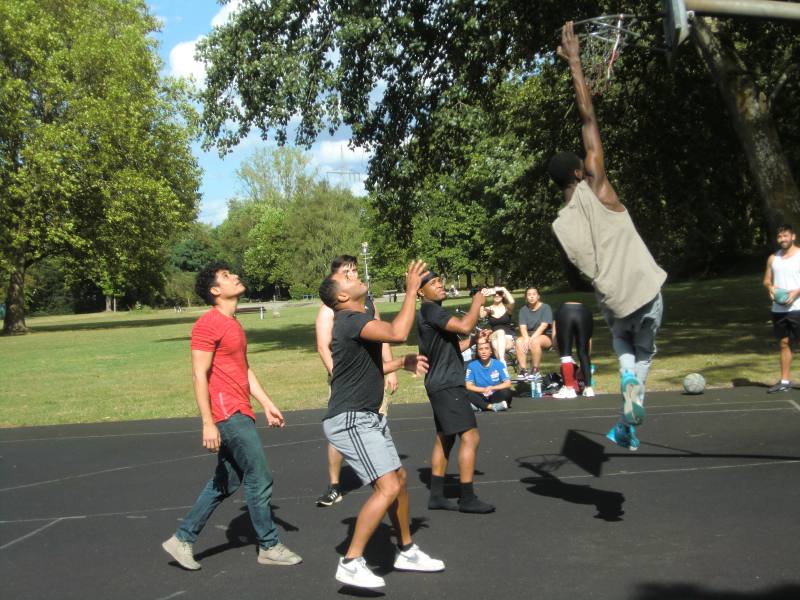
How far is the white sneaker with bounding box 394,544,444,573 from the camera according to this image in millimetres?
5332

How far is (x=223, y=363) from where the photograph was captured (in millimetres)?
5699

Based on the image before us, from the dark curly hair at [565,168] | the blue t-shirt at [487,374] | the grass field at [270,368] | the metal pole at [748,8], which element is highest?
the metal pole at [748,8]

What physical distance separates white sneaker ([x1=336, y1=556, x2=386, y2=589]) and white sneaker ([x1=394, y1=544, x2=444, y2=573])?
383mm

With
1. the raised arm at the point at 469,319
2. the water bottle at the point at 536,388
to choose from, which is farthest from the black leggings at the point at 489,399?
the raised arm at the point at 469,319

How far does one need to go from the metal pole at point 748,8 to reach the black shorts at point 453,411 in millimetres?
3208

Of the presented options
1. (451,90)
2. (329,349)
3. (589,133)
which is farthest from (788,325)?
(451,90)

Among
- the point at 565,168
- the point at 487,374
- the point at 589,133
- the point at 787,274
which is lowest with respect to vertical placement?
the point at 487,374

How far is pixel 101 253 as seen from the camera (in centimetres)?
4659

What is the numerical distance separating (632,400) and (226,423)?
2.60 m

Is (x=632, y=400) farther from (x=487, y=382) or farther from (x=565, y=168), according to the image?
(x=487, y=382)

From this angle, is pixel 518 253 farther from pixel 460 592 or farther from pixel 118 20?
pixel 460 592

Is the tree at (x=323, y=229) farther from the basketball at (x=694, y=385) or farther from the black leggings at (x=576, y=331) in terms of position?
the basketball at (x=694, y=385)

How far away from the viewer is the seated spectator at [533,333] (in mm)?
14152

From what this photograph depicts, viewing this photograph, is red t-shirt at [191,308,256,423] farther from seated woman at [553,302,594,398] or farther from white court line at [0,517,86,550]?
seated woman at [553,302,594,398]
